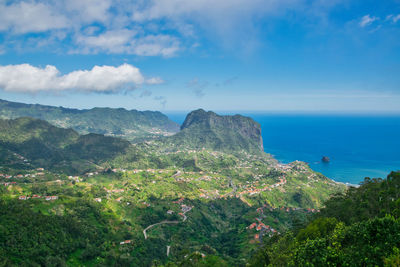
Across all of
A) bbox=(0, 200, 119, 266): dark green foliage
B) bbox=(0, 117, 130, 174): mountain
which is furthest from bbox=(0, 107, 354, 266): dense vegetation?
bbox=(0, 117, 130, 174): mountain

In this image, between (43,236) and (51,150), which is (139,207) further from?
(51,150)

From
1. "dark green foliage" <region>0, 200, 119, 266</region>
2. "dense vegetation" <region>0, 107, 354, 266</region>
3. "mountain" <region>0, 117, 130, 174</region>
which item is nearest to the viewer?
"dark green foliage" <region>0, 200, 119, 266</region>

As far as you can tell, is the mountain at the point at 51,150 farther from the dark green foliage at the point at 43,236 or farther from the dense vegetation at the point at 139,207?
the dark green foliage at the point at 43,236

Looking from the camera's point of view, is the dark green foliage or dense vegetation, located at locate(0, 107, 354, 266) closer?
the dark green foliage

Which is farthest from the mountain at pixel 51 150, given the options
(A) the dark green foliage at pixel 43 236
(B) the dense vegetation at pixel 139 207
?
(A) the dark green foliage at pixel 43 236

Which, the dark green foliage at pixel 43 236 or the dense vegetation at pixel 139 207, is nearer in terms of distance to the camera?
the dark green foliage at pixel 43 236

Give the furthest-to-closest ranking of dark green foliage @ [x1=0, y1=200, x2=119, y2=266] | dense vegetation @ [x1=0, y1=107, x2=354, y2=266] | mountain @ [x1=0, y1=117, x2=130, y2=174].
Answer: mountain @ [x1=0, y1=117, x2=130, y2=174] → dense vegetation @ [x1=0, y1=107, x2=354, y2=266] → dark green foliage @ [x1=0, y1=200, x2=119, y2=266]

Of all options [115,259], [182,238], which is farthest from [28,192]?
[182,238]

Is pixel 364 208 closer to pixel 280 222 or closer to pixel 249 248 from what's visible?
pixel 249 248

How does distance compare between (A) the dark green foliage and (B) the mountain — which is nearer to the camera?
(A) the dark green foliage

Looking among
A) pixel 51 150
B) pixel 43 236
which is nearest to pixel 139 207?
pixel 43 236

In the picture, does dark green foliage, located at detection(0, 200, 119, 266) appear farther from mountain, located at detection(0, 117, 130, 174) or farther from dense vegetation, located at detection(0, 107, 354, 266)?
mountain, located at detection(0, 117, 130, 174)
